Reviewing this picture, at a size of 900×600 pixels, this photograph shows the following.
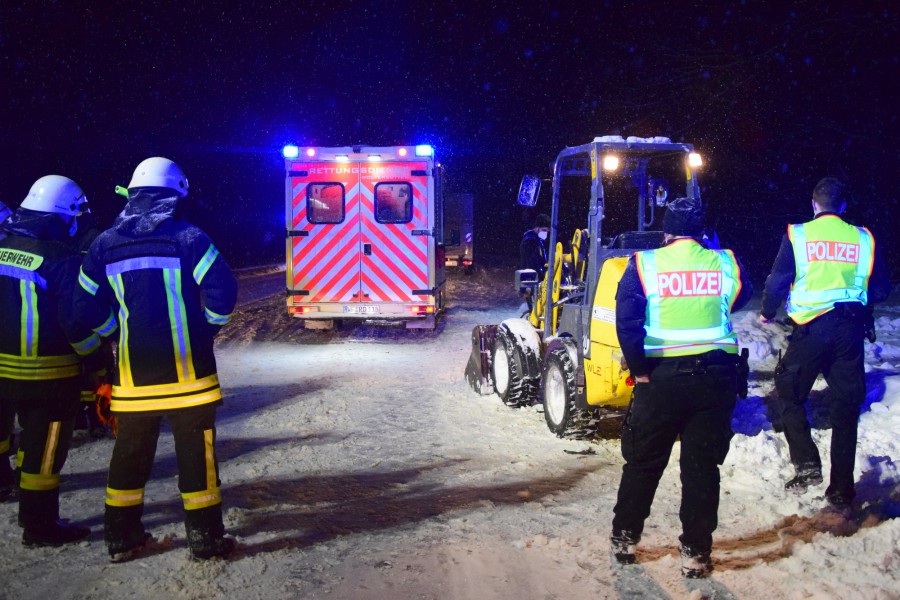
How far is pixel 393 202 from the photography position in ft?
37.4

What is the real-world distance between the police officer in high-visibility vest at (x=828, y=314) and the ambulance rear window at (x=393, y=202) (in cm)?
736

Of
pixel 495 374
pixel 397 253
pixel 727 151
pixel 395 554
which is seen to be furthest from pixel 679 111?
pixel 395 554

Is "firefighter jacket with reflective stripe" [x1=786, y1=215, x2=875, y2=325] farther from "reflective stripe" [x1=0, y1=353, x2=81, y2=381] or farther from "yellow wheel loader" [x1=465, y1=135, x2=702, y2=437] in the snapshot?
"reflective stripe" [x1=0, y1=353, x2=81, y2=381]

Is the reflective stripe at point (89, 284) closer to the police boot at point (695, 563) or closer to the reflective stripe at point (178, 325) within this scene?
the reflective stripe at point (178, 325)

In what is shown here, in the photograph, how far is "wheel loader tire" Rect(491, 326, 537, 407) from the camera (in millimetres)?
7020

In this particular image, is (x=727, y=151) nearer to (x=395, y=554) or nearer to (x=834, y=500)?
(x=834, y=500)

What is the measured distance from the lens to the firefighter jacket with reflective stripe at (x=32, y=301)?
4.02m

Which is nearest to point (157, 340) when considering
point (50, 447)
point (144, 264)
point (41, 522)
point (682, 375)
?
point (144, 264)

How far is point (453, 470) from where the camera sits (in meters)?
5.32

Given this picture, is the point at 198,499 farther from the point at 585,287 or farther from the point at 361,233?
the point at 361,233

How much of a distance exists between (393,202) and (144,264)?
7972 millimetres

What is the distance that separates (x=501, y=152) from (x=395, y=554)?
→ 49.2m

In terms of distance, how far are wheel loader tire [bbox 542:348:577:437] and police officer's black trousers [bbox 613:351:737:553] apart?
7.21ft

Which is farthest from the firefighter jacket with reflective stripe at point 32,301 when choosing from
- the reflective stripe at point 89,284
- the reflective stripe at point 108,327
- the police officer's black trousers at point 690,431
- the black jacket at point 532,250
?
the black jacket at point 532,250
